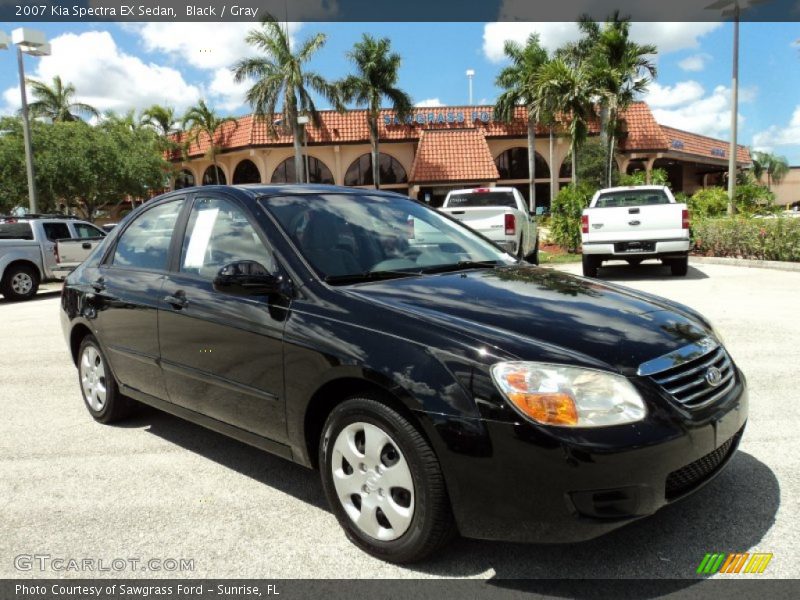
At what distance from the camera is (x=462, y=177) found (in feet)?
128

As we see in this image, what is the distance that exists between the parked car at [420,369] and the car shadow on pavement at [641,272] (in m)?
9.47

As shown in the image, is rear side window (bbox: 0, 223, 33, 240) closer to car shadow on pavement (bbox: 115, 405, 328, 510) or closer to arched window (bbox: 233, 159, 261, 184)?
car shadow on pavement (bbox: 115, 405, 328, 510)

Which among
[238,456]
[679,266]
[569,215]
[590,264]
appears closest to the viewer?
[238,456]

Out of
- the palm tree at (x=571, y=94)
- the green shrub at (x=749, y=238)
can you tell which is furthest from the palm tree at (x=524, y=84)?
the green shrub at (x=749, y=238)

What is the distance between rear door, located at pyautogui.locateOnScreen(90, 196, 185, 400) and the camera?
13.6ft

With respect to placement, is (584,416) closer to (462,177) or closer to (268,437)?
(268,437)

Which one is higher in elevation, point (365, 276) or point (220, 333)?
point (365, 276)

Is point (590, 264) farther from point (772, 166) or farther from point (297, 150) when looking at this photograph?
point (772, 166)

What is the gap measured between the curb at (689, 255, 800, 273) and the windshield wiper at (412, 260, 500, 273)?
11187mm

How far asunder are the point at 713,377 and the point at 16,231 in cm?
1600

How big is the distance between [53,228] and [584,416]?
15.9 meters

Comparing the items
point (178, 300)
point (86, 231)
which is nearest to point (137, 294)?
point (178, 300)

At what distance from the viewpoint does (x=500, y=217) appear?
40.3ft
